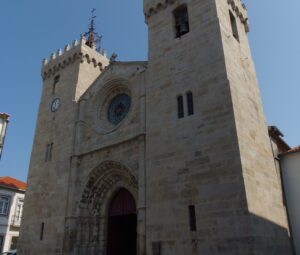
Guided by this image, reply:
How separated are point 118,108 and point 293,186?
343 inches

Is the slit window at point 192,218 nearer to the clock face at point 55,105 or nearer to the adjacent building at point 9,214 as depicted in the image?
the clock face at point 55,105

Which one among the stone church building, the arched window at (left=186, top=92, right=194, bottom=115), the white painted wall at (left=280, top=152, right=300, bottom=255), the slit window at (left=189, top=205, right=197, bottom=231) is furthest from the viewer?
the white painted wall at (left=280, top=152, right=300, bottom=255)

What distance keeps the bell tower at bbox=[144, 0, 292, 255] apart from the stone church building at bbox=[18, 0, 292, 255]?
0.04m

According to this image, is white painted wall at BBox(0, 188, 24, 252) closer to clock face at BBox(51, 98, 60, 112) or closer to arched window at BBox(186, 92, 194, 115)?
clock face at BBox(51, 98, 60, 112)

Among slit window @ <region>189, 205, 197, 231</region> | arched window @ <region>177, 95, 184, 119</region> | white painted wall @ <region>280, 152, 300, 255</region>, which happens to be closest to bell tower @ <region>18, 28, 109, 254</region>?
arched window @ <region>177, 95, 184, 119</region>

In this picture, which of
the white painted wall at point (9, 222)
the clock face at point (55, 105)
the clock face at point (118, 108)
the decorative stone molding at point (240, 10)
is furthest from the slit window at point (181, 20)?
the white painted wall at point (9, 222)

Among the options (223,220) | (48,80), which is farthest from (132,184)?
(48,80)

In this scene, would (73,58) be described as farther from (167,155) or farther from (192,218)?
(192,218)

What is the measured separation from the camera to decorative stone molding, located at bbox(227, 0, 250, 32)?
14.6m

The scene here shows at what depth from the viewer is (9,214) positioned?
23.2 meters

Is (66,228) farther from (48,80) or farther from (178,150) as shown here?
(48,80)

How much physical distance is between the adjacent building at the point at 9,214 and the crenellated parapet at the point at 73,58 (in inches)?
372

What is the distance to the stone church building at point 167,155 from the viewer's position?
9.65 m

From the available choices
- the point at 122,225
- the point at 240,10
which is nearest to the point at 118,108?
the point at 122,225
